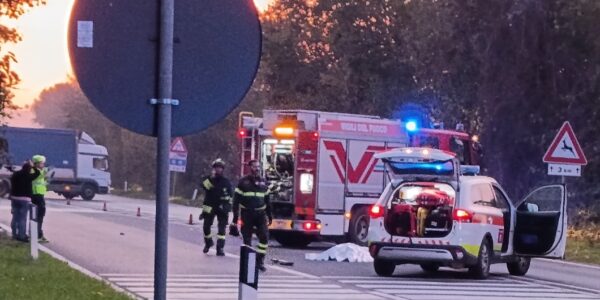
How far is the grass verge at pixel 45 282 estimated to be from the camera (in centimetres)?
1310

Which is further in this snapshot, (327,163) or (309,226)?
(327,163)

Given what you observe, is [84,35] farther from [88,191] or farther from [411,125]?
[88,191]

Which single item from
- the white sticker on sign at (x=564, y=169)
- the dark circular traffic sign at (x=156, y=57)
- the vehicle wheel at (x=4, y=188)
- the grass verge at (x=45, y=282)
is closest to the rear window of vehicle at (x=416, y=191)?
the white sticker on sign at (x=564, y=169)

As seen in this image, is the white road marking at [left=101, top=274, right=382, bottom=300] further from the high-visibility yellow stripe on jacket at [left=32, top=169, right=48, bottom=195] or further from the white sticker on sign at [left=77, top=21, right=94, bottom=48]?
the white sticker on sign at [left=77, top=21, right=94, bottom=48]

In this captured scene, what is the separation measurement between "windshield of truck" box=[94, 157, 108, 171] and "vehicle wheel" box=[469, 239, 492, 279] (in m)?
42.0

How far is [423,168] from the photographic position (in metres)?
19.9

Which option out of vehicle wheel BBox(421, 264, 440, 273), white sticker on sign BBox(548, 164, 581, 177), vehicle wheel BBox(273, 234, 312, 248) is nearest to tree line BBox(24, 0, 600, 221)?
vehicle wheel BBox(273, 234, 312, 248)

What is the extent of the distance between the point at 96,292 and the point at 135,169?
219ft

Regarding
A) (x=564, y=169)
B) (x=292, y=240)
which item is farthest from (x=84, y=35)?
(x=292, y=240)

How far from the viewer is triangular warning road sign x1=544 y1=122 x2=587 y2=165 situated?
77.8 ft

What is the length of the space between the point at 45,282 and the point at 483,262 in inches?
304

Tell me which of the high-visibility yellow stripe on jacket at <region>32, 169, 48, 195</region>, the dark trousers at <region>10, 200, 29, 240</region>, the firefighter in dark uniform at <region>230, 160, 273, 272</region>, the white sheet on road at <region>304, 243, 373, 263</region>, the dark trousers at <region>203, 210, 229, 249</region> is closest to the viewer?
the firefighter in dark uniform at <region>230, 160, 273, 272</region>

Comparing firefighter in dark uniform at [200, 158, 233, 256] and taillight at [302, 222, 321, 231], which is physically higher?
firefighter in dark uniform at [200, 158, 233, 256]

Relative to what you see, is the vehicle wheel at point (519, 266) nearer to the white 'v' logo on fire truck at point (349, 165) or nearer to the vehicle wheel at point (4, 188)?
the white 'v' logo on fire truck at point (349, 165)
